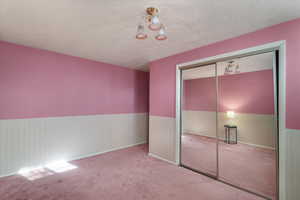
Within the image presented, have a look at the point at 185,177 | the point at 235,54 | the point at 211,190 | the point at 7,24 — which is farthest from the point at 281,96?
the point at 7,24

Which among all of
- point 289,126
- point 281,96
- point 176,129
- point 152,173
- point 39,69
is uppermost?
point 39,69

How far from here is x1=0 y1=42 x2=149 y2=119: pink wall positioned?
8.86 ft

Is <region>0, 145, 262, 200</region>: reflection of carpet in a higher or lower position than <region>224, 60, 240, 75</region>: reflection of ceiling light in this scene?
lower

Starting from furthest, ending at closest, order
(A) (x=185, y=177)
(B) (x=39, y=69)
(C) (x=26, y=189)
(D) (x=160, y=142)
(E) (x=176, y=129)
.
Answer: (D) (x=160, y=142) → (E) (x=176, y=129) → (B) (x=39, y=69) → (A) (x=185, y=177) → (C) (x=26, y=189)

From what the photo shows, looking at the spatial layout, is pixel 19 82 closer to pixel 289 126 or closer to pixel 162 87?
pixel 162 87

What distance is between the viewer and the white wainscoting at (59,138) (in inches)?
106

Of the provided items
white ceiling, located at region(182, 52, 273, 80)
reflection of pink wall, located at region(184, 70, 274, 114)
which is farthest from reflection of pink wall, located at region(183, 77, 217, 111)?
white ceiling, located at region(182, 52, 273, 80)

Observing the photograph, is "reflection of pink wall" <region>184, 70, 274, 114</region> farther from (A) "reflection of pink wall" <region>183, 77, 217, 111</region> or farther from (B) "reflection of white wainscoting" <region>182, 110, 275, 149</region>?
(B) "reflection of white wainscoting" <region>182, 110, 275, 149</region>

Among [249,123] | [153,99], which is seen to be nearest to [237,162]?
[249,123]

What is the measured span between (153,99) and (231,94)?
214 cm

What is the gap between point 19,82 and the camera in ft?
9.14

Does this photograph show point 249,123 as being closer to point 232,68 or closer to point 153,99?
point 232,68

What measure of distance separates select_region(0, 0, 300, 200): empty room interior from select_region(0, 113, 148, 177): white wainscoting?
0.08 ft

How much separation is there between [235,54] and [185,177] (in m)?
2.36
